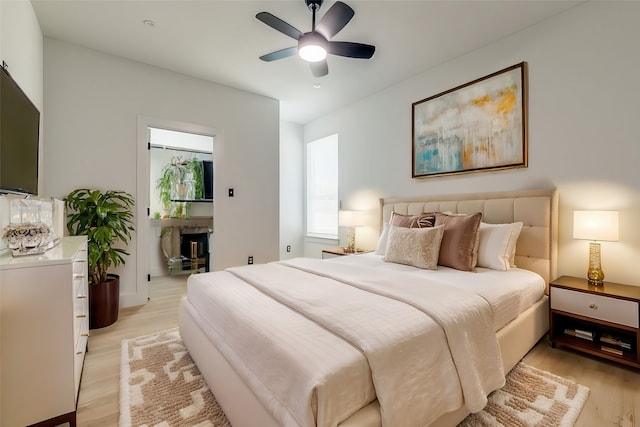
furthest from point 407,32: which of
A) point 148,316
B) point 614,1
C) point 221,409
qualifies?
point 148,316

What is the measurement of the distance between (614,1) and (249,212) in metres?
4.21

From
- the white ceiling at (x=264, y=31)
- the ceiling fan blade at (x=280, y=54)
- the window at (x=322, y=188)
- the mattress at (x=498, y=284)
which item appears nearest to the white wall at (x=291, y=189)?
the window at (x=322, y=188)

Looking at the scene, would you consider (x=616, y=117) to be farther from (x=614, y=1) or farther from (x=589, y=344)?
(x=589, y=344)

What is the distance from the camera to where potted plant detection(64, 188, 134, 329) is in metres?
Result: 2.70

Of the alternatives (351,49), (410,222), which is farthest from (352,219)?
(351,49)

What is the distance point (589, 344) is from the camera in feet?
6.89

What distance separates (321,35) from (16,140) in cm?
210

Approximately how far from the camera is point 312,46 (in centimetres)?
227

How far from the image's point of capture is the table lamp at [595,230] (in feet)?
6.81

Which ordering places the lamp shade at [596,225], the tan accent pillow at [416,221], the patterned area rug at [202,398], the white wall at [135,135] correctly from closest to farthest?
the patterned area rug at [202,398] < the lamp shade at [596,225] < the tan accent pillow at [416,221] < the white wall at [135,135]

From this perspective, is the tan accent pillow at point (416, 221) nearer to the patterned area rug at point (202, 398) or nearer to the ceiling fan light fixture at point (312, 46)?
the patterned area rug at point (202, 398)

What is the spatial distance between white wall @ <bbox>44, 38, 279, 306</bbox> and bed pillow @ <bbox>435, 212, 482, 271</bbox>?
2708 mm

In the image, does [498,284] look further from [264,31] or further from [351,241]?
[264,31]

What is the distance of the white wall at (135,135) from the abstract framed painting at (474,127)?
7.24 ft
